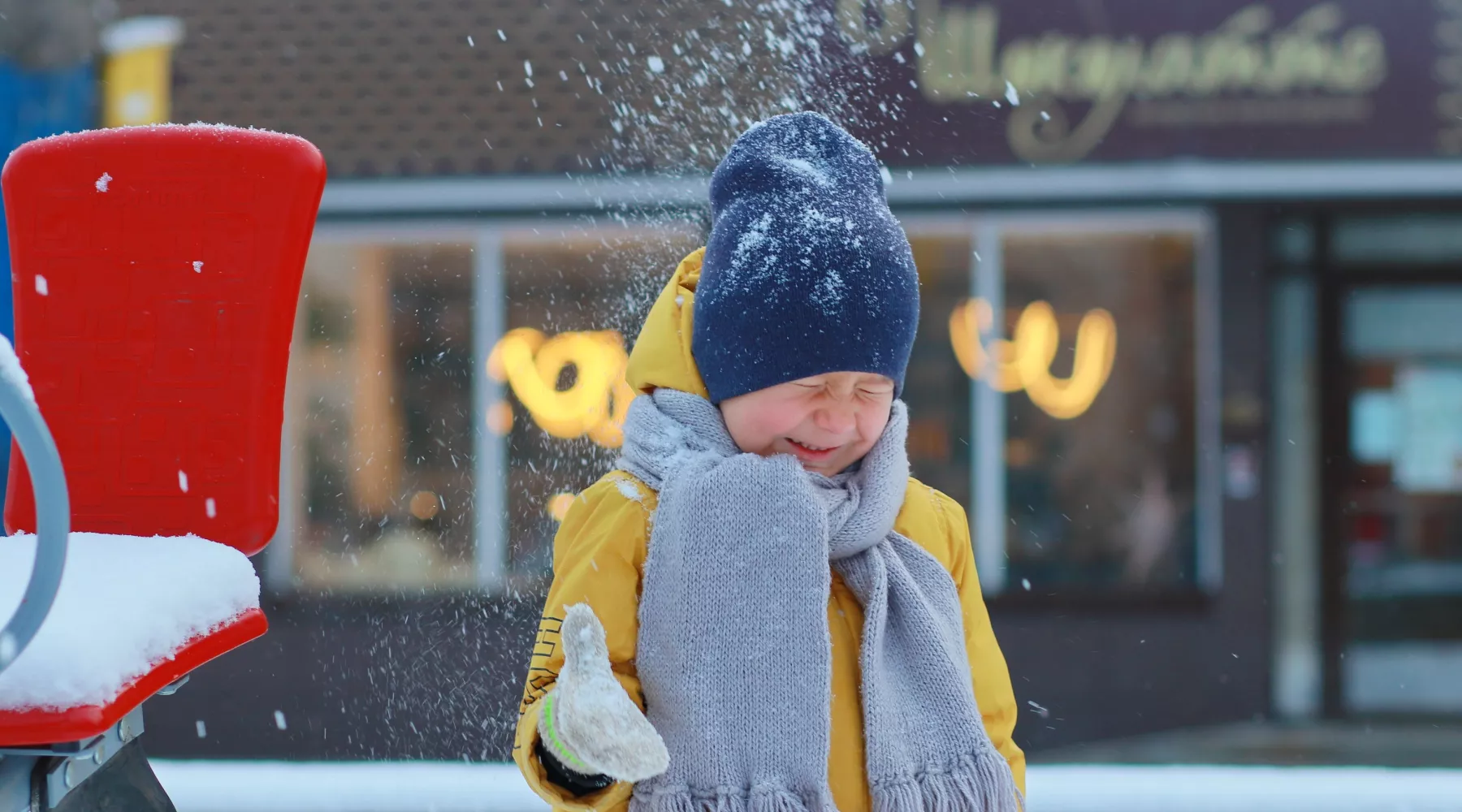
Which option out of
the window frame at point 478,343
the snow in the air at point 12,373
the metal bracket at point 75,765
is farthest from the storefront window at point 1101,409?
the snow in the air at point 12,373

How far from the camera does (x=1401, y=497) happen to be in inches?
247

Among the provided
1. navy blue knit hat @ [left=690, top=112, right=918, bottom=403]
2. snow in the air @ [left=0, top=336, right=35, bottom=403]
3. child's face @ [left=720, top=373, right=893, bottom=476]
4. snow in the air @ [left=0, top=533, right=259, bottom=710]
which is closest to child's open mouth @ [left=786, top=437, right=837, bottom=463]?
child's face @ [left=720, top=373, right=893, bottom=476]

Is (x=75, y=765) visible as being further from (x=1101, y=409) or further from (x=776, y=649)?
(x=1101, y=409)

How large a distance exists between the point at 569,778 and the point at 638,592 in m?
0.26

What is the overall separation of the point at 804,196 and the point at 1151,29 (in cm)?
518

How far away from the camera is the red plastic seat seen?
69.9 inches

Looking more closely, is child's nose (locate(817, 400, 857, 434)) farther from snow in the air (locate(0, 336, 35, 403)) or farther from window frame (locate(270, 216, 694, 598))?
window frame (locate(270, 216, 694, 598))

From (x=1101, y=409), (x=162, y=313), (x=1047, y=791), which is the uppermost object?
(x=162, y=313)

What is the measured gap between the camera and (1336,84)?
5.99 metres

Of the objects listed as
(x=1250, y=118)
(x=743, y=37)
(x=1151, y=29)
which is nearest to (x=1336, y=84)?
(x=1250, y=118)

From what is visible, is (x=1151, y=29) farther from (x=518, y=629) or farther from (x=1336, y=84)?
(x=518, y=629)

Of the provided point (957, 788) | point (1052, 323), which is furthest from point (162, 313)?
point (1052, 323)

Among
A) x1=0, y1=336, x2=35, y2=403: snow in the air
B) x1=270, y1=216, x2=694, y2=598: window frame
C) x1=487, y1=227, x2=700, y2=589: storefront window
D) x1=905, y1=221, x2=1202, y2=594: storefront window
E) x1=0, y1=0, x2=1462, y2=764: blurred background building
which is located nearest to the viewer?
x1=0, y1=336, x2=35, y2=403: snow in the air

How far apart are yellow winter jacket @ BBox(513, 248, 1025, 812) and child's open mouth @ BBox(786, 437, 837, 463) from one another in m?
0.15
